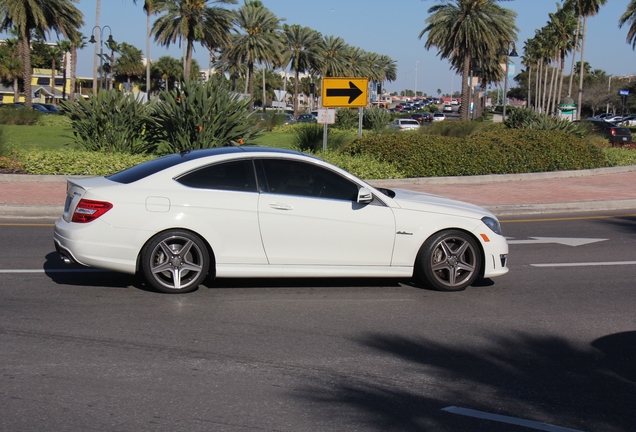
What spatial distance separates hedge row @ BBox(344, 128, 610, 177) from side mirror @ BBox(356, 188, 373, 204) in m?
11.5

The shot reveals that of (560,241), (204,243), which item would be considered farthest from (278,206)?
(560,241)

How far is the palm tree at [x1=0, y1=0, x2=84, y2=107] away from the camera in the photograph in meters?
47.1

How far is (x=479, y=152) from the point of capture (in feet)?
66.8

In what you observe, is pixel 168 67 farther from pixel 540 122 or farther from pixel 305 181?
pixel 305 181

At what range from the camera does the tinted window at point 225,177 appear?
7.97 metres

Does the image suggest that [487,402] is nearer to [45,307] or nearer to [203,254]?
[203,254]

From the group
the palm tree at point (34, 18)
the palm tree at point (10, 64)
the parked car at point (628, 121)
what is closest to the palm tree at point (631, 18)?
the parked car at point (628, 121)

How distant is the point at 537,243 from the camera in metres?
11.8

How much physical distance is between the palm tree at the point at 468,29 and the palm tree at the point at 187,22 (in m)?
15.7

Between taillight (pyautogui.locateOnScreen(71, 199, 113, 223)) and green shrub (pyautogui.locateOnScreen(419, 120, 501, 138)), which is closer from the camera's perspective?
taillight (pyautogui.locateOnScreen(71, 199, 113, 223))

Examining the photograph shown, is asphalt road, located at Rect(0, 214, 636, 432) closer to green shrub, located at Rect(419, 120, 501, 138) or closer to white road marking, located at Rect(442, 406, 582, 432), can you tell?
white road marking, located at Rect(442, 406, 582, 432)

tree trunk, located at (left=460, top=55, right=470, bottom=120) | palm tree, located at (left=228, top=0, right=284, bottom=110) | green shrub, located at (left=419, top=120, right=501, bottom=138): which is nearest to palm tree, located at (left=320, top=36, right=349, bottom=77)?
palm tree, located at (left=228, top=0, right=284, bottom=110)

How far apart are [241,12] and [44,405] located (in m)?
64.9

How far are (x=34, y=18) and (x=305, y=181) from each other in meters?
44.7
